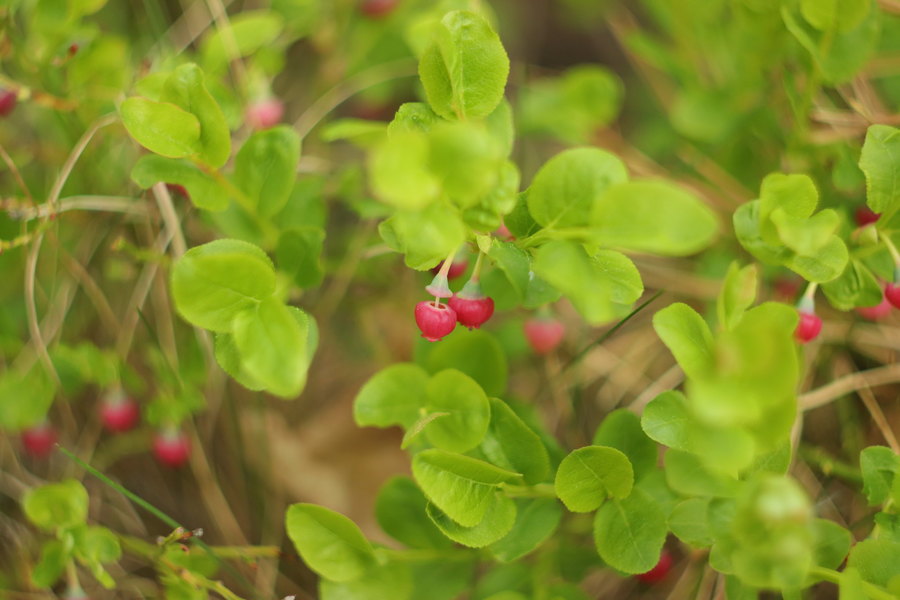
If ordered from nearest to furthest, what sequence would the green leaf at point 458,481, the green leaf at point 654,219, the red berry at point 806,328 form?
1. the green leaf at point 654,219
2. the green leaf at point 458,481
3. the red berry at point 806,328

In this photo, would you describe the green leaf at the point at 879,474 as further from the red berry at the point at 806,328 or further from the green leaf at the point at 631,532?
the green leaf at the point at 631,532

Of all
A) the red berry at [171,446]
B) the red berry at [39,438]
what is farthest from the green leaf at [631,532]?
the red berry at [39,438]

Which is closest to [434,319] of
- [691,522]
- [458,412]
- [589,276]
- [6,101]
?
[458,412]

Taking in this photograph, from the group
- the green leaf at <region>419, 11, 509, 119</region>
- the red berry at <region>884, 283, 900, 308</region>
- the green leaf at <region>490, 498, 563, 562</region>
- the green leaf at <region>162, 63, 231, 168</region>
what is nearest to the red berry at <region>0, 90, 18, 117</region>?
the green leaf at <region>162, 63, 231, 168</region>

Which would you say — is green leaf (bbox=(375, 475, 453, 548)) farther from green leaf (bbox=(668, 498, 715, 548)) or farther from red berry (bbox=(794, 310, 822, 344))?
red berry (bbox=(794, 310, 822, 344))

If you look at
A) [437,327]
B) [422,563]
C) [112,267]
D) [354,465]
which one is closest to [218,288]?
[437,327]

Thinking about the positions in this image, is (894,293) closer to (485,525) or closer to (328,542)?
(485,525)

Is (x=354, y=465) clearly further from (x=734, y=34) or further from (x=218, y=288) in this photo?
(x=734, y=34)
